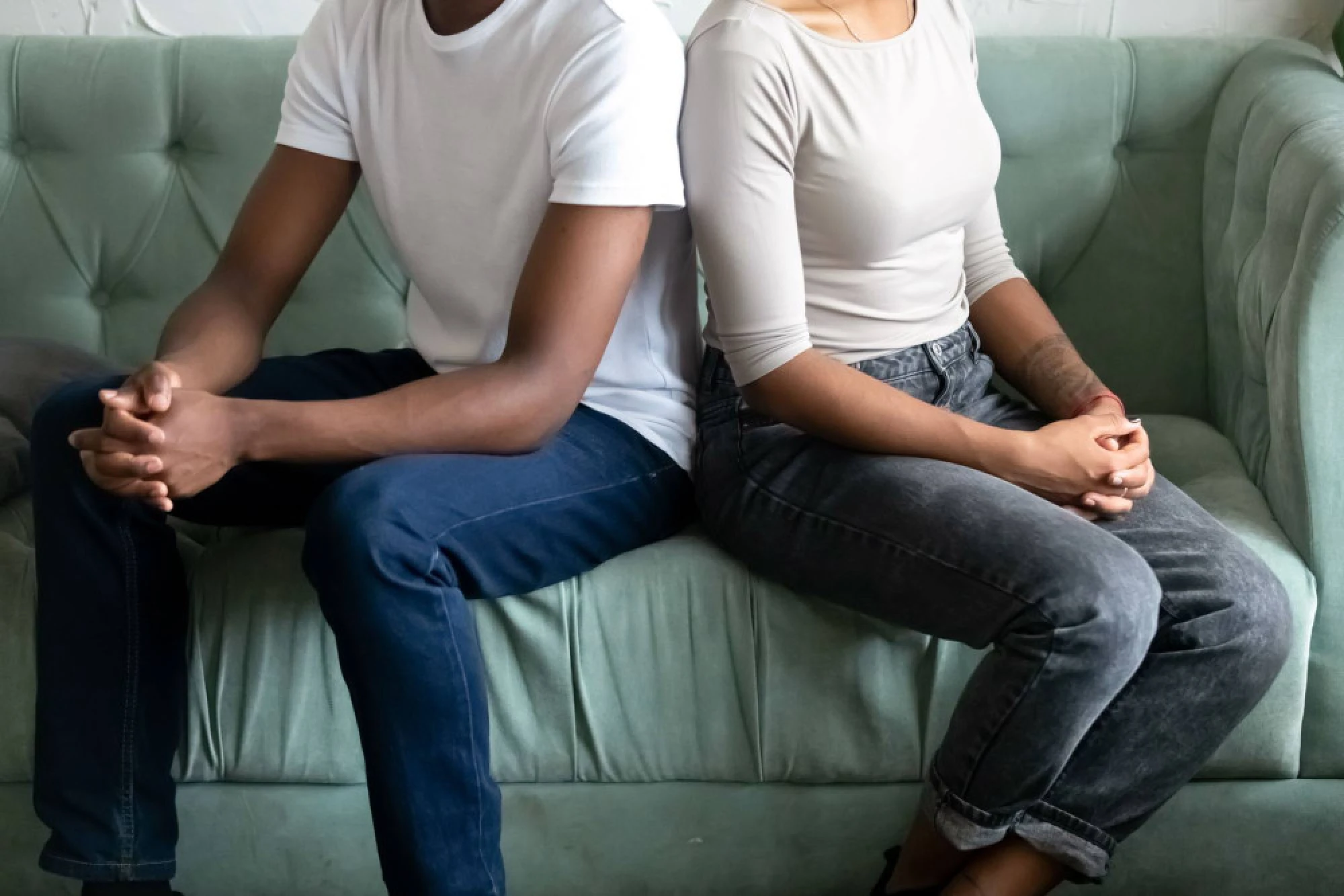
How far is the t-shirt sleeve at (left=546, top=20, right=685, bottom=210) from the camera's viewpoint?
1.15 meters

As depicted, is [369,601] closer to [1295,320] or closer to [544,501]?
[544,501]

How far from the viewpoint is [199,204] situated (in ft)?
5.64

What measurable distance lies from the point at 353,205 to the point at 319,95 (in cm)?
40

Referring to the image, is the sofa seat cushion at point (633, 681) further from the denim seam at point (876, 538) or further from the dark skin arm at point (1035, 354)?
the dark skin arm at point (1035, 354)

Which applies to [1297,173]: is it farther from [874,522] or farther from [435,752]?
[435,752]

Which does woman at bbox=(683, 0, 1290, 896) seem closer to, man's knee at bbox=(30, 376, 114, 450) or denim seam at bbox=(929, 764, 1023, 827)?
denim seam at bbox=(929, 764, 1023, 827)

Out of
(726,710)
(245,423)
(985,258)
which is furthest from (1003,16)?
(245,423)

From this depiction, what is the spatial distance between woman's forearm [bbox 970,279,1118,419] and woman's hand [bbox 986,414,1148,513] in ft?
0.47

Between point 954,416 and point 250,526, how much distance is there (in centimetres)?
67

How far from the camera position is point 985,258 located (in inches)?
57.1

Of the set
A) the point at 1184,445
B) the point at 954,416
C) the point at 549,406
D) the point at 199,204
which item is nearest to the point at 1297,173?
the point at 1184,445

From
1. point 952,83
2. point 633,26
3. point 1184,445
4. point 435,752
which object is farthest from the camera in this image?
point 1184,445

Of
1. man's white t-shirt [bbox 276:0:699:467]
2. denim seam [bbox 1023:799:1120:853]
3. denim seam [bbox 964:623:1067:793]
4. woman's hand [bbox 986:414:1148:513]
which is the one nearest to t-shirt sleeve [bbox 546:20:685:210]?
man's white t-shirt [bbox 276:0:699:467]

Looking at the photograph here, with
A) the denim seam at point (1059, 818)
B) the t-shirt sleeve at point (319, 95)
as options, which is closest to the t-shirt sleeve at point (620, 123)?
the t-shirt sleeve at point (319, 95)
